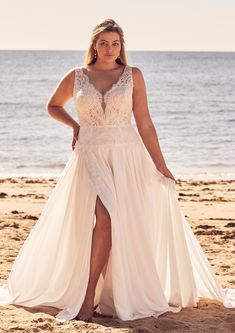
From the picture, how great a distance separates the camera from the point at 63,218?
5.97 metres

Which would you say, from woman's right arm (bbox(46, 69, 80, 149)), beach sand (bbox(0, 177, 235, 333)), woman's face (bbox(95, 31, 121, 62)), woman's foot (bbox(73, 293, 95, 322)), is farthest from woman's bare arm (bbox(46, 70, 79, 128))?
beach sand (bbox(0, 177, 235, 333))

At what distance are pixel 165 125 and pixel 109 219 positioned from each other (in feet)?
82.8

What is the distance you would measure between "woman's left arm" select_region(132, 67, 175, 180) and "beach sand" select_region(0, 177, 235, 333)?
3.63 ft

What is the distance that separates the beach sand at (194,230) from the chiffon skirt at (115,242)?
155mm

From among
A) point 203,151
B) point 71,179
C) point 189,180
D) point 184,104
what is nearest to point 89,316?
point 71,179

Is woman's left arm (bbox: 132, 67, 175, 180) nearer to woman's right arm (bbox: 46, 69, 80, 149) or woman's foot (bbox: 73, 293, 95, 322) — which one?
woman's right arm (bbox: 46, 69, 80, 149)

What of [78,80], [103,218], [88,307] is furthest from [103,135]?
[88,307]

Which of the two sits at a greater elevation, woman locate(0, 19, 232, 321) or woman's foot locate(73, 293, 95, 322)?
woman locate(0, 19, 232, 321)

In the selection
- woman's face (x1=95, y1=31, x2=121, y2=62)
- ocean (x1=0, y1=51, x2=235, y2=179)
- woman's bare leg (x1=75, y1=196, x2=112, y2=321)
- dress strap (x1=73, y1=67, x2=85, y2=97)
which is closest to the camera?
woman's bare leg (x1=75, y1=196, x2=112, y2=321)

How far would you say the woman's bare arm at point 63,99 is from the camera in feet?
19.6

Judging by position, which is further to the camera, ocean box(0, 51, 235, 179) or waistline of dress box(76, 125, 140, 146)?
ocean box(0, 51, 235, 179)

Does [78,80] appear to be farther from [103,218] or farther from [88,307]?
[88,307]

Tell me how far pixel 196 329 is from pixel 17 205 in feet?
21.2

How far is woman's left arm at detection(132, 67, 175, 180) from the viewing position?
593 centimetres
